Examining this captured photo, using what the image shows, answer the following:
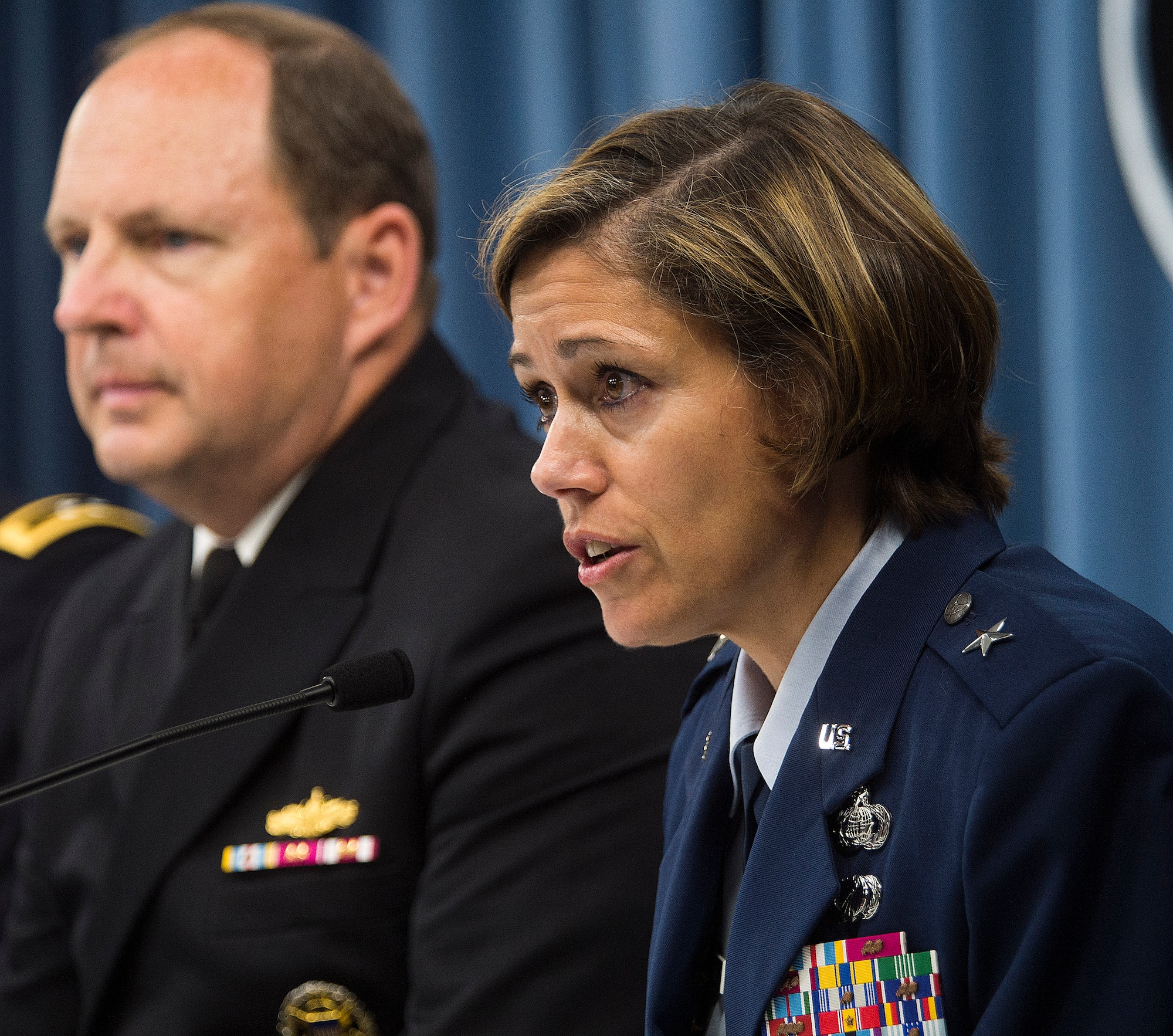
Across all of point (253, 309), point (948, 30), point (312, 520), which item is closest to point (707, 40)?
point (948, 30)

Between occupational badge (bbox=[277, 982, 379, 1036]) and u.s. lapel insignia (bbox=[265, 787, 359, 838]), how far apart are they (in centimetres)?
13

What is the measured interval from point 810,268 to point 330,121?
80 cm

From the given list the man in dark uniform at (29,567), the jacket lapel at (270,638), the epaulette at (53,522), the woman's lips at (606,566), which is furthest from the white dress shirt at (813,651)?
the epaulette at (53,522)

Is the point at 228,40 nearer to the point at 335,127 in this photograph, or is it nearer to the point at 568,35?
the point at 335,127

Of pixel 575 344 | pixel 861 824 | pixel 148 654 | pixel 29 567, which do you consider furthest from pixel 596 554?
pixel 29 567

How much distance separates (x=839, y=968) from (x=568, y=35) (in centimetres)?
139

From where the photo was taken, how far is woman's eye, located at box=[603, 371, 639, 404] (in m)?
0.89

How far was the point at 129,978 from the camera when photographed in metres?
1.28

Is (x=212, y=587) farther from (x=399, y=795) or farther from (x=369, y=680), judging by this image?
(x=369, y=680)

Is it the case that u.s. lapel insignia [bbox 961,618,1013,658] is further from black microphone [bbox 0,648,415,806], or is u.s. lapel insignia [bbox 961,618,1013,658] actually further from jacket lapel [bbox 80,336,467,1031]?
jacket lapel [bbox 80,336,467,1031]

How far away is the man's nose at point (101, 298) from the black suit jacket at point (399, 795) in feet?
0.84

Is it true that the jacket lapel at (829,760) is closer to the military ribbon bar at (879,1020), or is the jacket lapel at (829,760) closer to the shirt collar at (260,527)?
the military ribbon bar at (879,1020)

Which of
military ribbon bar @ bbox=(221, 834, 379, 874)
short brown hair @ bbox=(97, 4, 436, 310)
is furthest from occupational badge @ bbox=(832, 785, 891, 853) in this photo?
short brown hair @ bbox=(97, 4, 436, 310)

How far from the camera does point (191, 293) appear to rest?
141 centimetres
